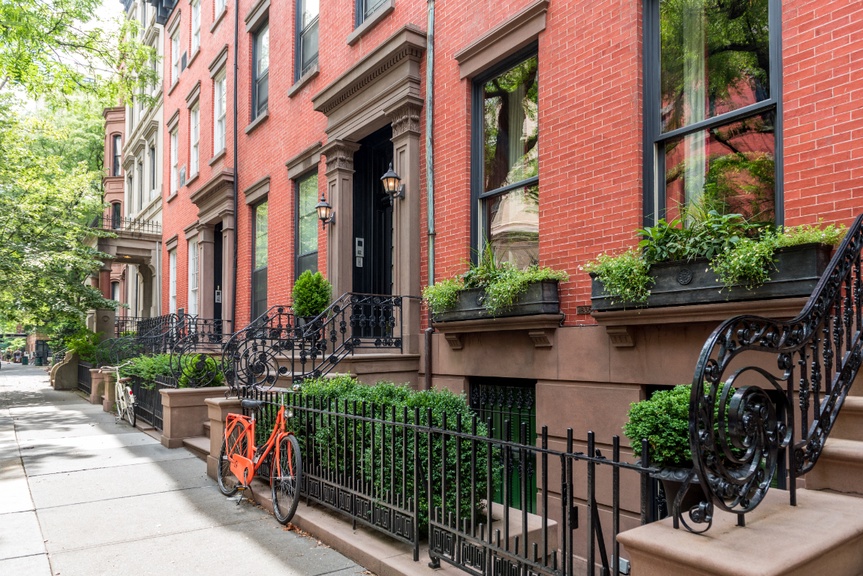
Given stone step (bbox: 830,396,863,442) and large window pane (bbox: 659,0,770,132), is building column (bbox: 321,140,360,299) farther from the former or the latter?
stone step (bbox: 830,396,863,442)

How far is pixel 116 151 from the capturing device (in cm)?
3159

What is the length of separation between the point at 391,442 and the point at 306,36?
9.85 metres

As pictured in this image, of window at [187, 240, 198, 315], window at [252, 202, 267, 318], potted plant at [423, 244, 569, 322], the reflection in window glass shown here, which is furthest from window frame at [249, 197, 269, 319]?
the reflection in window glass

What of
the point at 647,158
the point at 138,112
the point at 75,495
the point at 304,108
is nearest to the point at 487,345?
the point at 647,158

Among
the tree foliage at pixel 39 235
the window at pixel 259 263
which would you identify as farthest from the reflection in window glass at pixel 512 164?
the tree foliage at pixel 39 235

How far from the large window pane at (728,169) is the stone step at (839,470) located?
2.19m

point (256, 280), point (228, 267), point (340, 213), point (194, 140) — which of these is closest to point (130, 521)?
point (340, 213)

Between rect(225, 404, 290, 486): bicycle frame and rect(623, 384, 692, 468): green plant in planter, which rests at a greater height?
rect(623, 384, 692, 468): green plant in planter

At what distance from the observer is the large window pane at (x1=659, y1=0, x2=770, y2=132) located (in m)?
5.46

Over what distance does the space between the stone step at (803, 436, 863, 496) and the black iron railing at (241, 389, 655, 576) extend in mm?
1041

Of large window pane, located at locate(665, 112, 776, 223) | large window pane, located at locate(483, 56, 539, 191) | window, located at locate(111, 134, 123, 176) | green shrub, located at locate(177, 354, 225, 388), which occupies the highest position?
window, located at locate(111, 134, 123, 176)

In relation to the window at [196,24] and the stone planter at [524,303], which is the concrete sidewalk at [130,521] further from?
the window at [196,24]

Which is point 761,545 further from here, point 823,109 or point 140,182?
point 140,182

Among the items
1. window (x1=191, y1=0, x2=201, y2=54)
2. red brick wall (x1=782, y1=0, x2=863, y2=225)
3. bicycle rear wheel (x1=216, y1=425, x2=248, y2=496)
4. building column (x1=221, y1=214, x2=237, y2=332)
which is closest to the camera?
red brick wall (x1=782, y1=0, x2=863, y2=225)
